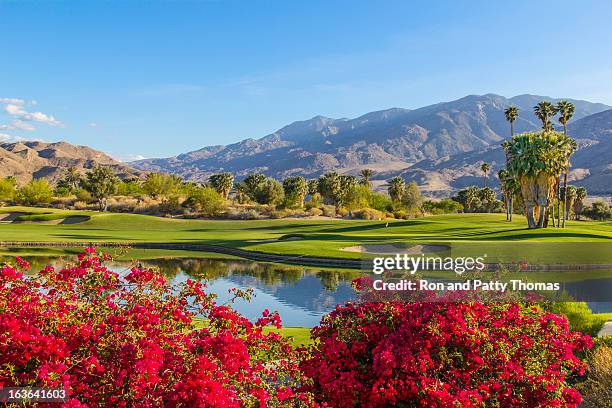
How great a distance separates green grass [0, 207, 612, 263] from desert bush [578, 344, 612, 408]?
10.7 feet

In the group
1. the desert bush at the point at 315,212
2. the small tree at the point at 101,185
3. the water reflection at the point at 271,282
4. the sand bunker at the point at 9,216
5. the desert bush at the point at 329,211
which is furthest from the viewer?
the small tree at the point at 101,185

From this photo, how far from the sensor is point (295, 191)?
383ft

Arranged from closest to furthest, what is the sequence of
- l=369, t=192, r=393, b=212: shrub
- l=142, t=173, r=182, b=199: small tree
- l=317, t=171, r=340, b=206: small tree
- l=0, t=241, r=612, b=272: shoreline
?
l=0, t=241, r=612, b=272: shoreline
l=369, t=192, r=393, b=212: shrub
l=142, t=173, r=182, b=199: small tree
l=317, t=171, r=340, b=206: small tree

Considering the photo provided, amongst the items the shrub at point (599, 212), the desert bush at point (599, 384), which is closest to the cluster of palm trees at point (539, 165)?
the desert bush at point (599, 384)

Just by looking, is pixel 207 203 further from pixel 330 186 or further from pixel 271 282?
pixel 271 282

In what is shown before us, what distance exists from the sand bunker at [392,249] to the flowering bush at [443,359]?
34.0 metres

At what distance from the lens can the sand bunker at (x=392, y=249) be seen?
45.3 meters

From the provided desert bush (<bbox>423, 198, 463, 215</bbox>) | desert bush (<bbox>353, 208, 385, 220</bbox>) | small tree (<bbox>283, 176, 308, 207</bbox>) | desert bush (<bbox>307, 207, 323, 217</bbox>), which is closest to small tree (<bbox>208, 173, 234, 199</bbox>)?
small tree (<bbox>283, 176, 308, 207</bbox>)

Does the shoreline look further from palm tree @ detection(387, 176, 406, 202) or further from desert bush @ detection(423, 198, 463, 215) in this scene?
desert bush @ detection(423, 198, 463, 215)

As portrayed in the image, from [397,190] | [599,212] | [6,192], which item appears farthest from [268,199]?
[599,212]

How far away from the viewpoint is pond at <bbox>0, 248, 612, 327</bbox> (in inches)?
1096

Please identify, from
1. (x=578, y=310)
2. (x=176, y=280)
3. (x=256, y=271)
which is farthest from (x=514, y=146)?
(x=578, y=310)

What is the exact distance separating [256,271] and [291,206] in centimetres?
7390

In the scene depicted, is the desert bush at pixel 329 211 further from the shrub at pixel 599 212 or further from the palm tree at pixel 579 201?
the shrub at pixel 599 212
